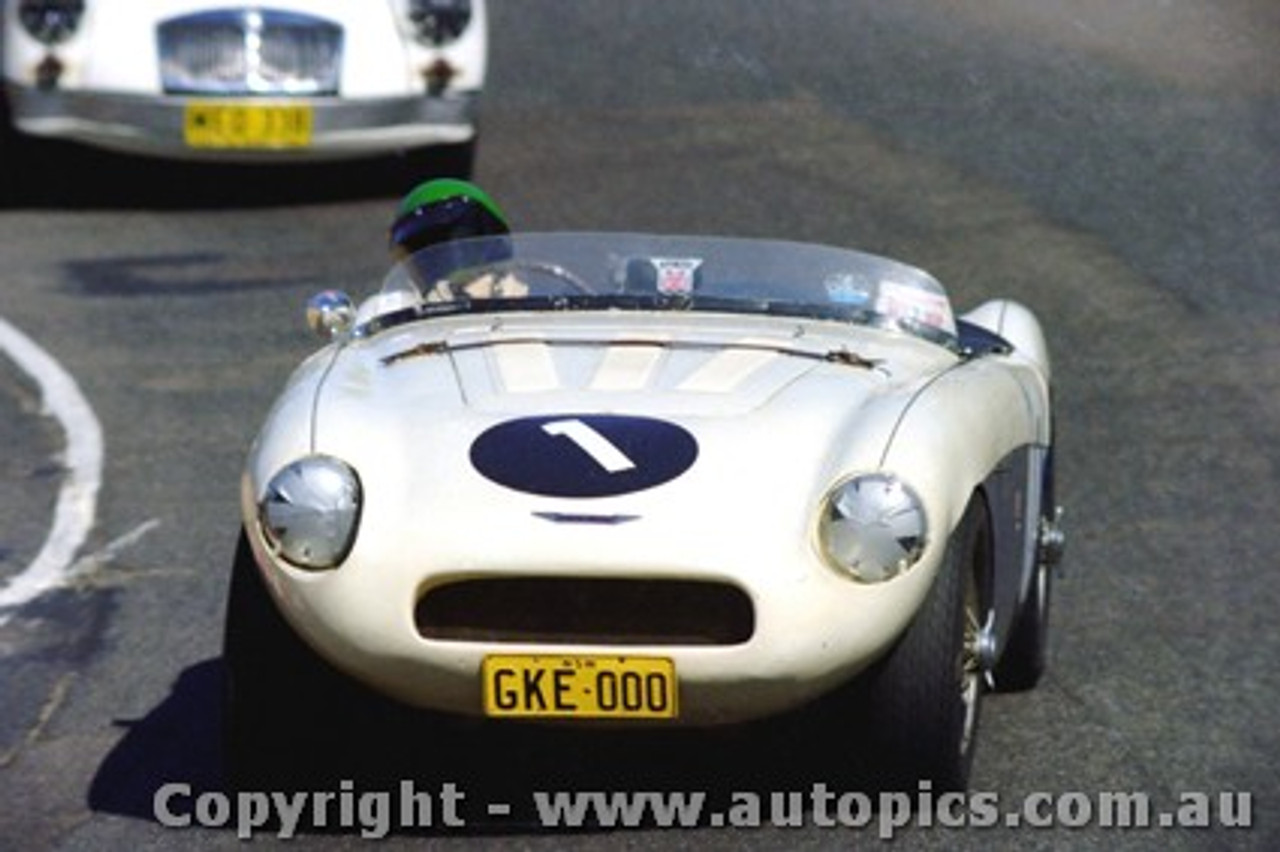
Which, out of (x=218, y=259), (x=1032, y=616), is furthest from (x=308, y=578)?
(x=218, y=259)

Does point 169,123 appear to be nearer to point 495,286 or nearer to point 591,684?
point 495,286

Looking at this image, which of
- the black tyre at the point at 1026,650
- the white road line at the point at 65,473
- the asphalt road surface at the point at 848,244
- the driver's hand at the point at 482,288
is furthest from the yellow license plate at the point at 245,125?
the black tyre at the point at 1026,650

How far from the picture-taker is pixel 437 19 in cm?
1427

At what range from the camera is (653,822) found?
261 inches

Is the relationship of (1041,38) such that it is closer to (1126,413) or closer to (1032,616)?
(1126,413)

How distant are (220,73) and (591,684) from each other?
25.9 ft

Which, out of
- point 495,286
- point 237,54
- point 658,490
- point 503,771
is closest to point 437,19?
point 237,54

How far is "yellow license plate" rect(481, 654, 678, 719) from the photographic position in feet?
20.7

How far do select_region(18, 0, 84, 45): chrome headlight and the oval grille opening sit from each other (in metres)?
8.01

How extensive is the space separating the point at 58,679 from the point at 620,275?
5.21 feet

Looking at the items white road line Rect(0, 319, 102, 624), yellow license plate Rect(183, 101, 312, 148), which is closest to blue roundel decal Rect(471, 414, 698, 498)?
white road line Rect(0, 319, 102, 624)

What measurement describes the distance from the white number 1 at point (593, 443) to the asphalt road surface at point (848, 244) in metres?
0.70

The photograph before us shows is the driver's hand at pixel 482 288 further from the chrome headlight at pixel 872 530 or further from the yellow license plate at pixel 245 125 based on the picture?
the yellow license plate at pixel 245 125

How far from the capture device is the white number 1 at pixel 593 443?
6.50 m
